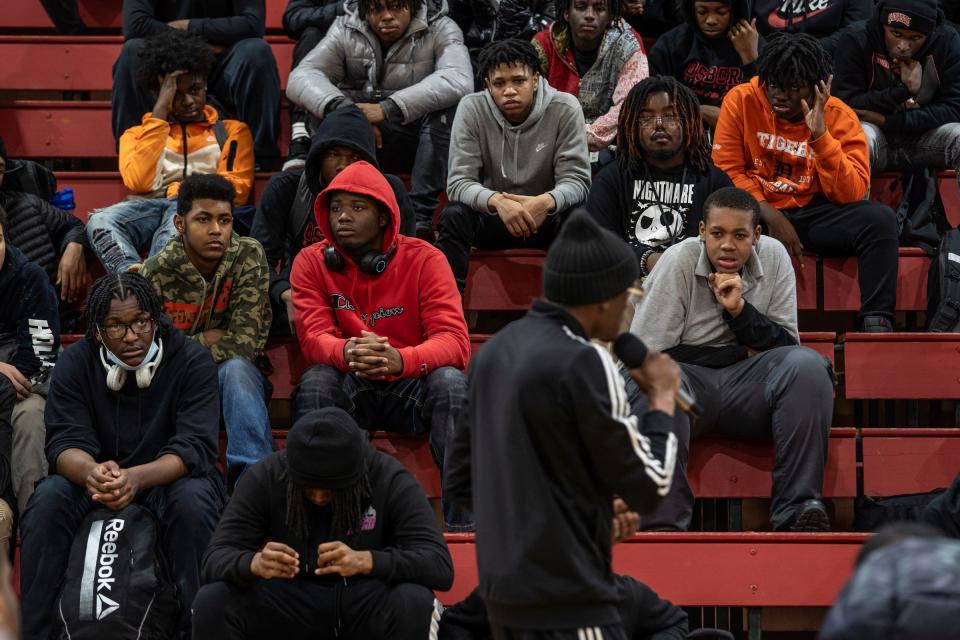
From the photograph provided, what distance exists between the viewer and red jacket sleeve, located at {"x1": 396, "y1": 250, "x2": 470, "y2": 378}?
4.66 metres

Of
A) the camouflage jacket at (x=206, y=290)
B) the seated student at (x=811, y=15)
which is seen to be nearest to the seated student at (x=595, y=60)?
the seated student at (x=811, y=15)

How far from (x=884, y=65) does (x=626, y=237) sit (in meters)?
1.50

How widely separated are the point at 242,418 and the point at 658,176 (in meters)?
1.81

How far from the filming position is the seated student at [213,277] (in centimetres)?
499

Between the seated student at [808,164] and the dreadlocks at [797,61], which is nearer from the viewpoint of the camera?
the seated student at [808,164]

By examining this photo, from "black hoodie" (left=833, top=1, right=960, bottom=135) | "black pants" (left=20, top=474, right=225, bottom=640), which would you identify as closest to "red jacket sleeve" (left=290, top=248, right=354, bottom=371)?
"black pants" (left=20, top=474, right=225, bottom=640)

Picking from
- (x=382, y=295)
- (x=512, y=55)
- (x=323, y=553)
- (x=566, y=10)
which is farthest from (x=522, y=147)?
(x=323, y=553)

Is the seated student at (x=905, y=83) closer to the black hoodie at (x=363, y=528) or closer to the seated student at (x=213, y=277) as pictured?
the seated student at (x=213, y=277)

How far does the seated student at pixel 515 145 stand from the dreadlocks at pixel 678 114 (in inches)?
7.7

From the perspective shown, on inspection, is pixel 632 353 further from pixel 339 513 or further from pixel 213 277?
pixel 213 277

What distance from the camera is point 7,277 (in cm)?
499

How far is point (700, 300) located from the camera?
190 inches

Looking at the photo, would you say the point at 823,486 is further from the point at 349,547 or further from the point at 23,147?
the point at 23,147

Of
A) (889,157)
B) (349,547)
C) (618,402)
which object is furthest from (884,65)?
(618,402)
